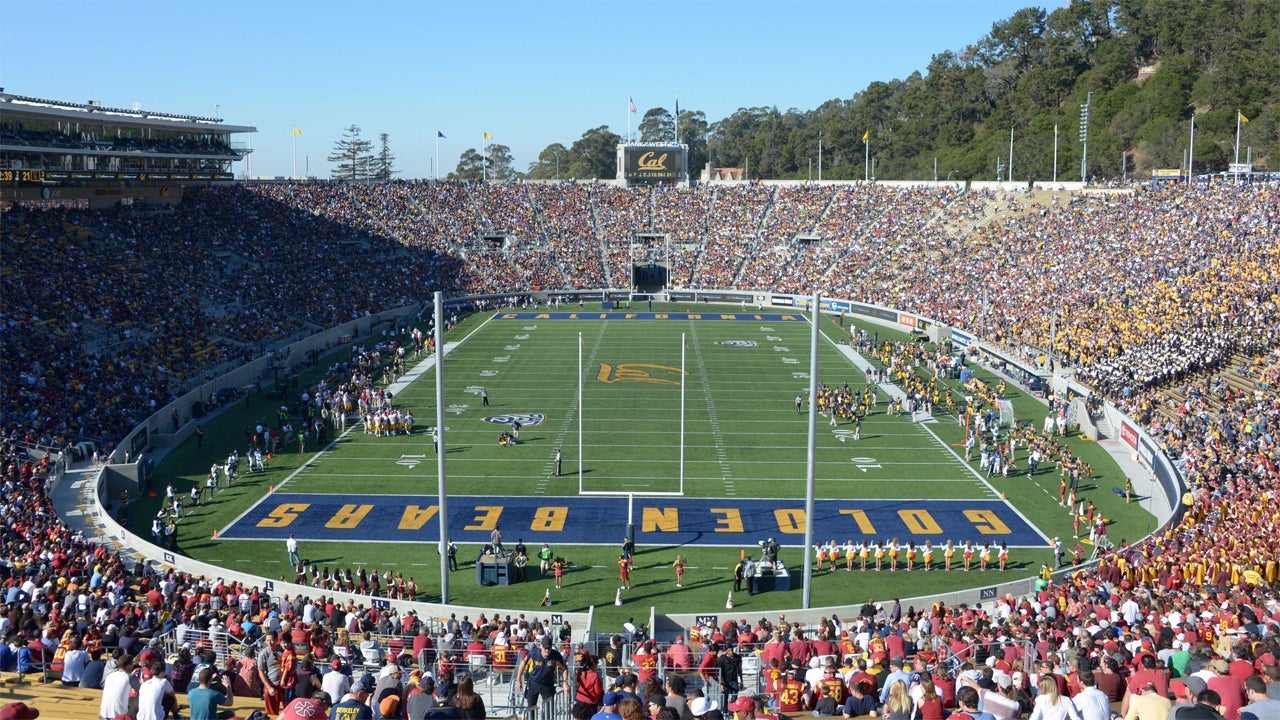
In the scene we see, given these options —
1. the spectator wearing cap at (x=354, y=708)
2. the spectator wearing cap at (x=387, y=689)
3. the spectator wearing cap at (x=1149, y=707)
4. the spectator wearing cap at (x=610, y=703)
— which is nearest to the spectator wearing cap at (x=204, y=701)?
the spectator wearing cap at (x=354, y=708)

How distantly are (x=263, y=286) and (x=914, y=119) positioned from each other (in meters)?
79.0

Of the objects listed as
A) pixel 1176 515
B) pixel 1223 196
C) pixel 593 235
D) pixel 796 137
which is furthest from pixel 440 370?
pixel 796 137

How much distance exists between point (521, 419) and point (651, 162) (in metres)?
54.4

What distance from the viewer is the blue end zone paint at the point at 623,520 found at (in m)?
26.3

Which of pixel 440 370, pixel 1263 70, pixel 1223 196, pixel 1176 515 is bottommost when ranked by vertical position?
pixel 1176 515

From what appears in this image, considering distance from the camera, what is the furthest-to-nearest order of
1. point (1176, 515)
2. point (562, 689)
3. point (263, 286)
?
point (263, 286)
point (1176, 515)
point (562, 689)

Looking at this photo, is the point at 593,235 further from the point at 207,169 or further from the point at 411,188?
the point at 207,169

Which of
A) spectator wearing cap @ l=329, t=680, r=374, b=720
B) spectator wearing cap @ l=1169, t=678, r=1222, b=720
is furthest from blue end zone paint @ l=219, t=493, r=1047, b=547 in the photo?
spectator wearing cap @ l=1169, t=678, r=1222, b=720

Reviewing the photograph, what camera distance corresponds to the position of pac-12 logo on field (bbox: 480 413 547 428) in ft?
123

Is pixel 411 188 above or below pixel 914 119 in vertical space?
below

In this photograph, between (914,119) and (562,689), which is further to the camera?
(914,119)

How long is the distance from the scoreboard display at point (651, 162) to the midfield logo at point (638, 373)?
4379cm

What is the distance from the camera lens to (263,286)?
5525 cm

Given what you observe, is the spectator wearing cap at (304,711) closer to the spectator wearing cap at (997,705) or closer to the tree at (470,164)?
the spectator wearing cap at (997,705)
